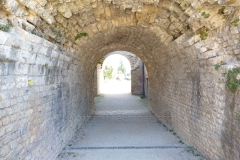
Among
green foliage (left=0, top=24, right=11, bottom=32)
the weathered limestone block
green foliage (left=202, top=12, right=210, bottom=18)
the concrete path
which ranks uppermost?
the weathered limestone block

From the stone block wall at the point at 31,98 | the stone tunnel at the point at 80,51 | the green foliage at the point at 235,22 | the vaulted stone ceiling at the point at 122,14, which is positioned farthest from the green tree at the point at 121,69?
the green foliage at the point at 235,22

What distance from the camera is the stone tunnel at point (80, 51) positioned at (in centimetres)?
288

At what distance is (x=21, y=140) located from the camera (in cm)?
300

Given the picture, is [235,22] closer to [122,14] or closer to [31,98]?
[122,14]

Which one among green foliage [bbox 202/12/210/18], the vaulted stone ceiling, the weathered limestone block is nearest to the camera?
the vaulted stone ceiling

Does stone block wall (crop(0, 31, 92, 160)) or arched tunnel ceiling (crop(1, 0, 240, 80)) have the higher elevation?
arched tunnel ceiling (crop(1, 0, 240, 80))

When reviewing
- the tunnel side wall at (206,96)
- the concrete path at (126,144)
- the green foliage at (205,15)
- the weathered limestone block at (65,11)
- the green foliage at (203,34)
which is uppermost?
the weathered limestone block at (65,11)

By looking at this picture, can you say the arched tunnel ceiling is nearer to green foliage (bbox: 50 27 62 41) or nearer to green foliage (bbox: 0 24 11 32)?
green foliage (bbox: 50 27 62 41)

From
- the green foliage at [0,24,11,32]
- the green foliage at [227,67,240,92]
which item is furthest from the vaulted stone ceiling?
the green foliage at [227,67,240,92]

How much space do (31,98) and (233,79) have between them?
370cm

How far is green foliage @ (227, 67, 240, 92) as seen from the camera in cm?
342

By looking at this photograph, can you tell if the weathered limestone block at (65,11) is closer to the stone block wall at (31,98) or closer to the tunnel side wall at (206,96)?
the stone block wall at (31,98)

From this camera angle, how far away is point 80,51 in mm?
6277

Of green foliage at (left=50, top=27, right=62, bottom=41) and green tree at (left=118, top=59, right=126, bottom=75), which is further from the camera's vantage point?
green tree at (left=118, top=59, right=126, bottom=75)
